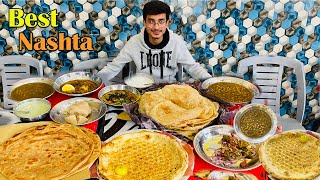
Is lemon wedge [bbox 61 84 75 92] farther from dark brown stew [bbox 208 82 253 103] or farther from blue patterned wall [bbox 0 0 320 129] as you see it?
blue patterned wall [bbox 0 0 320 129]

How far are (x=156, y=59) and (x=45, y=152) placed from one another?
77.3 inches

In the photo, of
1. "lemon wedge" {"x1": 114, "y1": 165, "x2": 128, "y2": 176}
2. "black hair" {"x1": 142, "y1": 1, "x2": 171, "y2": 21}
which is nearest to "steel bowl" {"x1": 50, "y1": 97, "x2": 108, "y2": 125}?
"lemon wedge" {"x1": 114, "y1": 165, "x2": 128, "y2": 176}

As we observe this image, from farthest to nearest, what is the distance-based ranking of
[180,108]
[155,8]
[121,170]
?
[155,8] < [180,108] < [121,170]

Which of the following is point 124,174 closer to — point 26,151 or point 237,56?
point 26,151

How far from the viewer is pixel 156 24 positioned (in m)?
4.25

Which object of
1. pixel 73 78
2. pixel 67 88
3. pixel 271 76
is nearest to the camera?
pixel 67 88

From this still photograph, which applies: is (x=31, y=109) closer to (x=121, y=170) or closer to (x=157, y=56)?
(x=121, y=170)

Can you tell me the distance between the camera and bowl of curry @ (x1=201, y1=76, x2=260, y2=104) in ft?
11.8

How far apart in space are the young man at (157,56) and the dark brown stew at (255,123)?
1.46 metres

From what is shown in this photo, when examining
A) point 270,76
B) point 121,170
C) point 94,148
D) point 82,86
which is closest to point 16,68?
point 82,86

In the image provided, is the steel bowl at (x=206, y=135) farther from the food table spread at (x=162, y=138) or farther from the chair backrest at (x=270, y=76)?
the chair backrest at (x=270, y=76)

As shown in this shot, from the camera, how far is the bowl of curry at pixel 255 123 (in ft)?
9.27

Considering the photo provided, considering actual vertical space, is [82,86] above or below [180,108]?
above

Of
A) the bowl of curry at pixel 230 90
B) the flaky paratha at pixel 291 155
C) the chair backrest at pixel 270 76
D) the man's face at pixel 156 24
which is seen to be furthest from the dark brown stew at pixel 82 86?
the chair backrest at pixel 270 76
